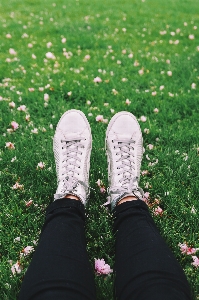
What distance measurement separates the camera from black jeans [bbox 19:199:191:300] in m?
1.69

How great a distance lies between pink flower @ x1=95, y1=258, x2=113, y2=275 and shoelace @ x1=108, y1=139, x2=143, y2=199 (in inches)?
22.4

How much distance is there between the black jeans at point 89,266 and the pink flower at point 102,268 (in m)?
0.22

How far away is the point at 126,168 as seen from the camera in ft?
9.75

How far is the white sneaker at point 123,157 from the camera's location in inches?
104

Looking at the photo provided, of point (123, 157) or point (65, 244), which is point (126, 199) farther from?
point (65, 244)

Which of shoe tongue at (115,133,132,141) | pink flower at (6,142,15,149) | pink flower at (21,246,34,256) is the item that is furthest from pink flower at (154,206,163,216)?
pink flower at (6,142,15,149)

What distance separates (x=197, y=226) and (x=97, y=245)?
826 millimetres

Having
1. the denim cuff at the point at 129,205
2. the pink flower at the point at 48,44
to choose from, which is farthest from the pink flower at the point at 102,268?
the pink flower at the point at 48,44

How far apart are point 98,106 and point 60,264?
8.78ft

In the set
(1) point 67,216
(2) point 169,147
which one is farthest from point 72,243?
(2) point 169,147

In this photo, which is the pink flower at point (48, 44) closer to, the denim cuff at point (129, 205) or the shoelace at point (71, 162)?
the shoelace at point (71, 162)

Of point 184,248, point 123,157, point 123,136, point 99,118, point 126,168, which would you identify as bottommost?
point 184,248

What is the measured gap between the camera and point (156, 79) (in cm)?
499

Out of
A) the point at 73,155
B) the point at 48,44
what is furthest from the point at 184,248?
the point at 48,44
